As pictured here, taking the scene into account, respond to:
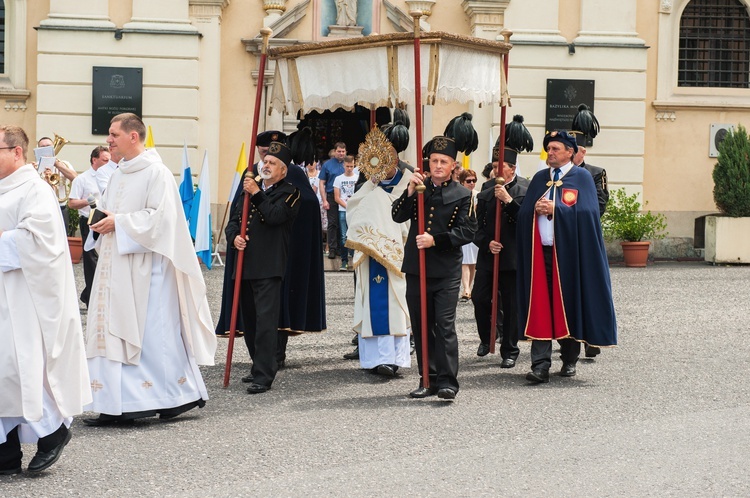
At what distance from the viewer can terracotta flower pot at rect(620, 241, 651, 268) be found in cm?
1911

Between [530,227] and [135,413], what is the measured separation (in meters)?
3.68

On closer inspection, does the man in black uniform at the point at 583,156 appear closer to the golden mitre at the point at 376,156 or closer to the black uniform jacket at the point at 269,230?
the golden mitre at the point at 376,156

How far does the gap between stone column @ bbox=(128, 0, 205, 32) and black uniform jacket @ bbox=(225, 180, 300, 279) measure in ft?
36.6

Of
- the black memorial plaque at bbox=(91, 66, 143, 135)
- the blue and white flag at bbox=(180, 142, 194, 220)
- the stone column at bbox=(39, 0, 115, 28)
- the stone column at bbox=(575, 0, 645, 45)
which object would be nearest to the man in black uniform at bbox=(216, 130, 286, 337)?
the blue and white flag at bbox=(180, 142, 194, 220)

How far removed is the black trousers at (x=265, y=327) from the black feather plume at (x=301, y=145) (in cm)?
105

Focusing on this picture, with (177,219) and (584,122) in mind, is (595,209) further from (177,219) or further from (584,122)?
(177,219)

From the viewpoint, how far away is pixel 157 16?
63.3ft

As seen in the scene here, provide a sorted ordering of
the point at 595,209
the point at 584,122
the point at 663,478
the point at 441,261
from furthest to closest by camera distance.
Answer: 1. the point at 584,122
2. the point at 595,209
3. the point at 441,261
4. the point at 663,478

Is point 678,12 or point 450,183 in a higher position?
point 678,12

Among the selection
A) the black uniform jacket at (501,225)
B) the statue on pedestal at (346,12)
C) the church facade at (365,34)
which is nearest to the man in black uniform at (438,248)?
the black uniform jacket at (501,225)

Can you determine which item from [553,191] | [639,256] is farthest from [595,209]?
[639,256]

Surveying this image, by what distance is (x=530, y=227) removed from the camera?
949cm

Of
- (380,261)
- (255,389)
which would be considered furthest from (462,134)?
(255,389)

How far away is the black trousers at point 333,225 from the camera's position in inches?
722
